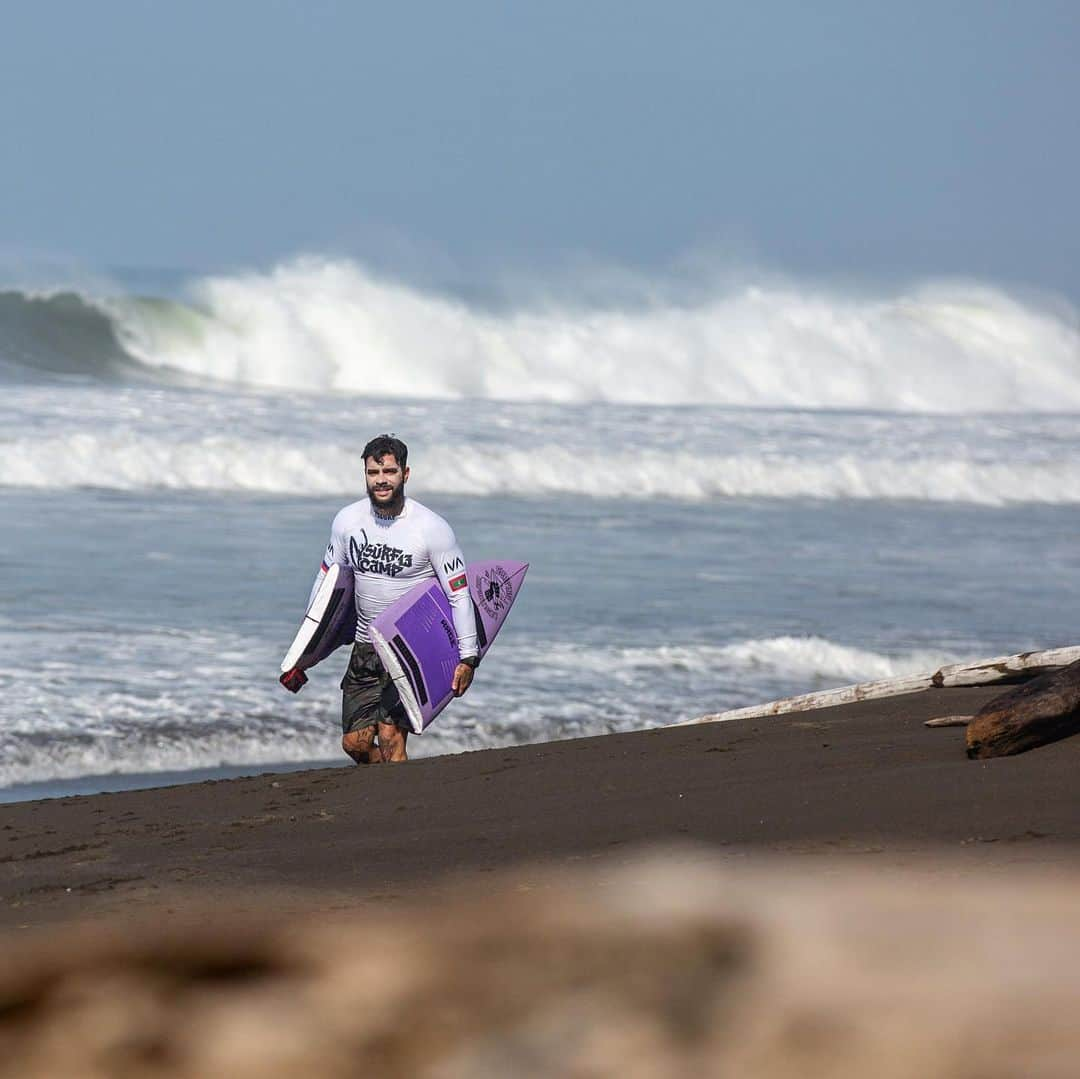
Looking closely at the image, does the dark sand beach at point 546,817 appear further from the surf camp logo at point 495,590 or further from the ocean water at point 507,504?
the ocean water at point 507,504

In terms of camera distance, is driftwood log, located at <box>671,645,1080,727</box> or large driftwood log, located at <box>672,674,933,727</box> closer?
driftwood log, located at <box>671,645,1080,727</box>

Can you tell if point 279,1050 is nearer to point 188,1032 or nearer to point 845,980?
point 188,1032

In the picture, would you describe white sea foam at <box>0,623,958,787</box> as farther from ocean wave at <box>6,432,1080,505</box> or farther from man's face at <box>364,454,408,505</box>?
ocean wave at <box>6,432,1080,505</box>

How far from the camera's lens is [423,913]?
132 inches

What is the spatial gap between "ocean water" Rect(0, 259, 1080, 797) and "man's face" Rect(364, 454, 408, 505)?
4.90 feet

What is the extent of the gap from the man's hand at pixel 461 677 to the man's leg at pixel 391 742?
278 millimetres

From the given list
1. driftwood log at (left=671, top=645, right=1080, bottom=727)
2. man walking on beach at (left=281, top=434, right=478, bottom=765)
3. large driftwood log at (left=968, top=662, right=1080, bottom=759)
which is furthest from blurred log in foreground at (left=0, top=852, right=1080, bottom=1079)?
man walking on beach at (left=281, top=434, right=478, bottom=765)

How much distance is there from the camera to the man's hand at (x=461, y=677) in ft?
20.1

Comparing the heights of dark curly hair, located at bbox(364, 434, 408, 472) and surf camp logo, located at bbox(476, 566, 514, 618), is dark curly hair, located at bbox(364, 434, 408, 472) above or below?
above

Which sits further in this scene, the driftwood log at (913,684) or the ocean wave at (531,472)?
the ocean wave at (531,472)

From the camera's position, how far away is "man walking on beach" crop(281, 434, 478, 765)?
6.18m

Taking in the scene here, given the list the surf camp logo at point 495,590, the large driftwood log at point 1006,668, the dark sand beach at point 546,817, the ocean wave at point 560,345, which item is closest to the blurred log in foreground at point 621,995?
the dark sand beach at point 546,817

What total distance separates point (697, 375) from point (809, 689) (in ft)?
92.8

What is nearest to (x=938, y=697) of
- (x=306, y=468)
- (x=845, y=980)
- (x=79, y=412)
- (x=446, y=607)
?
(x=446, y=607)
